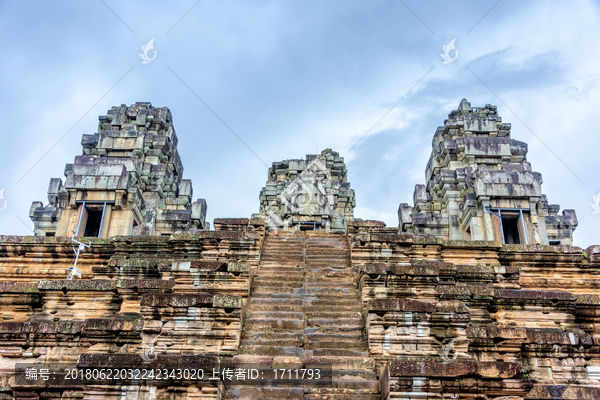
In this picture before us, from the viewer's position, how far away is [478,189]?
21.2 metres

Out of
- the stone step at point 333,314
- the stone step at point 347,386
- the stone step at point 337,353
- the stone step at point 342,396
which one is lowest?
the stone step at point 342,396

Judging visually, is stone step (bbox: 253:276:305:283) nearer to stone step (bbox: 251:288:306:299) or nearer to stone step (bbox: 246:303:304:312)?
stone step (bbox: 251:288:306:299)

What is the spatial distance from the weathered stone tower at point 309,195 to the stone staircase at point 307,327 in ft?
42.7

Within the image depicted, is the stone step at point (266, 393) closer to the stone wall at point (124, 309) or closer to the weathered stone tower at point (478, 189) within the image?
the stone wall at point (124, 309)

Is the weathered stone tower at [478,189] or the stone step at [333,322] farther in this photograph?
the weathered stone tower at [478,189]

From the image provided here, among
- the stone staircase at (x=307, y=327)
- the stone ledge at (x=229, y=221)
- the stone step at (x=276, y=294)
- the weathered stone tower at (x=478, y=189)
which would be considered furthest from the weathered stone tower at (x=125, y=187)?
the stone step at (x=276, y=294)

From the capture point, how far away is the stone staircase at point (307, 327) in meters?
8.05

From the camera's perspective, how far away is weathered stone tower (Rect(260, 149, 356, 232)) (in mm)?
26406

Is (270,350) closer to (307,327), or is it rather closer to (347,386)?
(307,327)

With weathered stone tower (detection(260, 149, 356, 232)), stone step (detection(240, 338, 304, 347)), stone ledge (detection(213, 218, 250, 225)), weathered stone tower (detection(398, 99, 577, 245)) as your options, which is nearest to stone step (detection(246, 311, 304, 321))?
stone step (detection(240, 338, 304, 347))

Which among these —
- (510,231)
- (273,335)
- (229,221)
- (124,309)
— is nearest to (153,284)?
(124,309)

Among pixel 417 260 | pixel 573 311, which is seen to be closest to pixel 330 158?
pixel 417 260

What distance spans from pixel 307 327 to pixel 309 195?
18280 mm

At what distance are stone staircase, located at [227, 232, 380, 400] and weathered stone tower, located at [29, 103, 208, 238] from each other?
1091 centimetres
